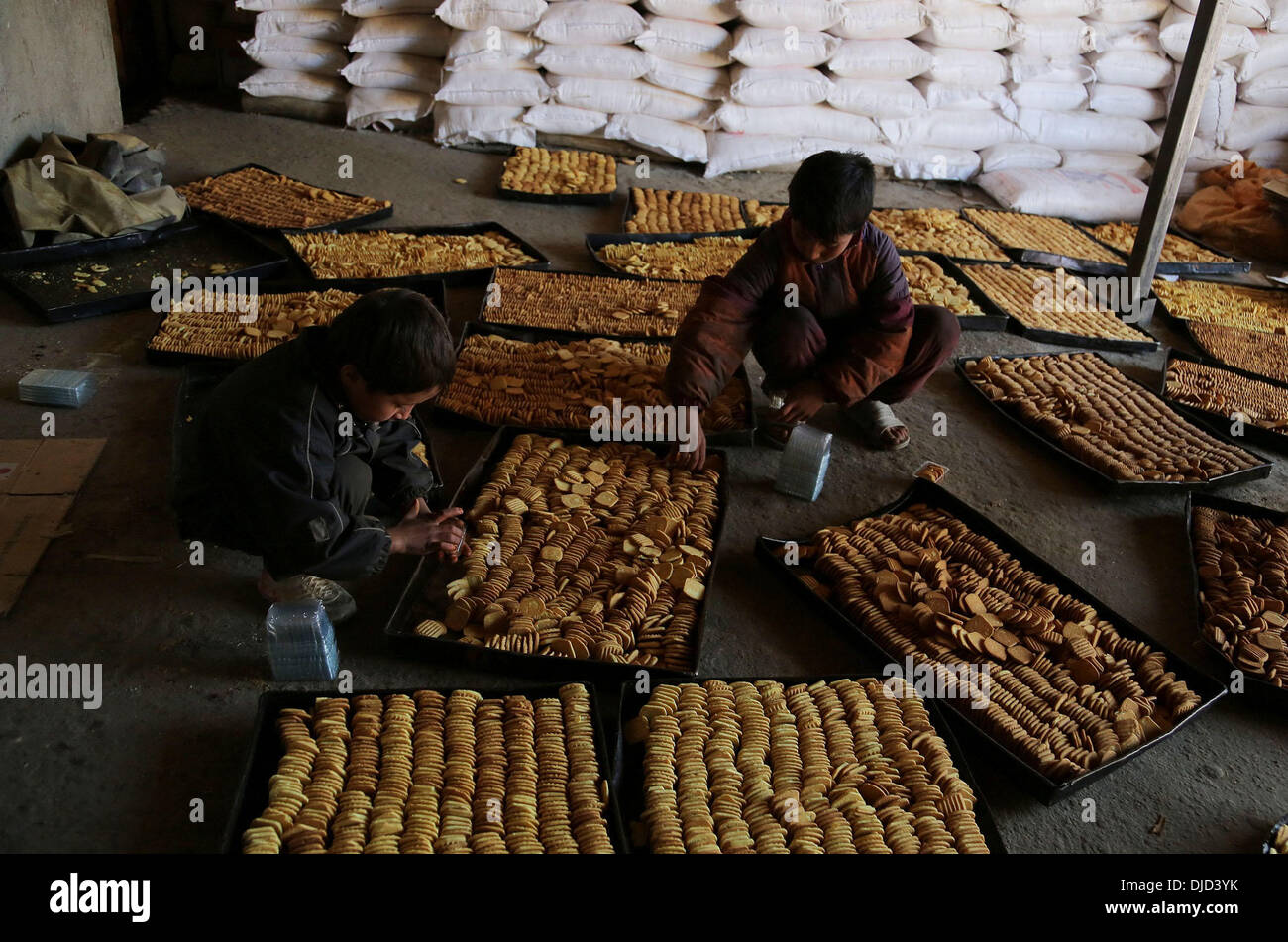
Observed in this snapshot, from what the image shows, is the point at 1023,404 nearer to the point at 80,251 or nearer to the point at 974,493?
the point at 974,493

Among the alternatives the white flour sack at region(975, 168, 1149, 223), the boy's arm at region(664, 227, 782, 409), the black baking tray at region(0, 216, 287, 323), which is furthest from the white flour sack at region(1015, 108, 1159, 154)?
the black baking tray at region(0, 216, 287, 323)

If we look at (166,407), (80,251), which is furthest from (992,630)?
(80,251)

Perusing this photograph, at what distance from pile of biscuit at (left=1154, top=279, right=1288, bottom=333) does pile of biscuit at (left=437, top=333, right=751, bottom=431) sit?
320cm

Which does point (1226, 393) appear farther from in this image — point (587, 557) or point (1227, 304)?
point (587, 557)

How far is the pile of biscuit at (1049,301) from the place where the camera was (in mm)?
5152

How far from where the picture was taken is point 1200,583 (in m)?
3.35

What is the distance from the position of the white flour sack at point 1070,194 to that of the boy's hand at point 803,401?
4045mm

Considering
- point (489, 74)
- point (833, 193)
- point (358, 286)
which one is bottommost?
point (358, 286)

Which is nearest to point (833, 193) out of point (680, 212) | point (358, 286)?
point (358, 286)

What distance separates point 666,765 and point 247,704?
1.13m

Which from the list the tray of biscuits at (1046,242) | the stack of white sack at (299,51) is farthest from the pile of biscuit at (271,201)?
the tray of biscuits at (1046,242)

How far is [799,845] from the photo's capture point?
2.15m

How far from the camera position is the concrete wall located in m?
5.23

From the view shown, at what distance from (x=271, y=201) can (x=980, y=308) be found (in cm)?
399
